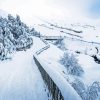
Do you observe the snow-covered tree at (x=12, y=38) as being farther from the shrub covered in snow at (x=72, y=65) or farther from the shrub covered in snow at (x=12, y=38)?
the shrub covered in snow at (x=72, y=65)

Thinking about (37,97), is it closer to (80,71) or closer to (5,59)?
(5,59)

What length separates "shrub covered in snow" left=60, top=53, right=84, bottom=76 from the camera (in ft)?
140

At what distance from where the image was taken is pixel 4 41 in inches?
2224

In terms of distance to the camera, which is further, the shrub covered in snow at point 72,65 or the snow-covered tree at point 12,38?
the snow-covered tree at point 12,38

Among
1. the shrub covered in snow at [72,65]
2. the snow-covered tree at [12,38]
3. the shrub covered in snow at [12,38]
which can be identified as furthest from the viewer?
the snow-covered tree at [12,38]

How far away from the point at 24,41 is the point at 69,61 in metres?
22.8

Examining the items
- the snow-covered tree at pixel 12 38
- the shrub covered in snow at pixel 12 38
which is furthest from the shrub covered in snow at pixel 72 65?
the shrub covered in snow at pixel 12 38

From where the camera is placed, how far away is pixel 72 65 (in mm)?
44906

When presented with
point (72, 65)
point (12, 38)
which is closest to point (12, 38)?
point (12, 38)

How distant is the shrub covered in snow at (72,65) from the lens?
140 feet

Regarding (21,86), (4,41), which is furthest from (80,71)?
(21,86)

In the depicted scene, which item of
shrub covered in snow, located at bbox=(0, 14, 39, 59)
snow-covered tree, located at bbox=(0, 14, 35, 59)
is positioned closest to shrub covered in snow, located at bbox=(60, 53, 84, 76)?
snow-covered tree, located at bbox=(0, 14, 35, 59)

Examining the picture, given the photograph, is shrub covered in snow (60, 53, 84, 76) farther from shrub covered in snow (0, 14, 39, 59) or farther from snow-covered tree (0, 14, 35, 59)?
shrub covered in snow (0, 14, 39, 59)

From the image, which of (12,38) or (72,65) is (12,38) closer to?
(12,38)
